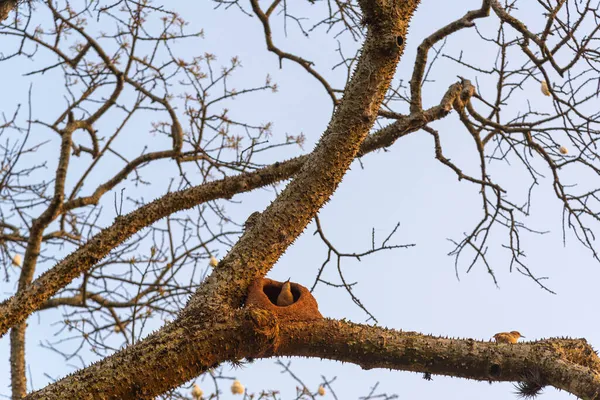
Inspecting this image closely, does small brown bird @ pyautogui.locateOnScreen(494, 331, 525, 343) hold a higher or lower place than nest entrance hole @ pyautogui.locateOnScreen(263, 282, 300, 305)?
higher

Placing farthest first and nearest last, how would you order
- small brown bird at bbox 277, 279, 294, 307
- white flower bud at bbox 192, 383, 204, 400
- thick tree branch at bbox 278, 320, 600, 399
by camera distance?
1. white flower bud at bbox 192, 383, 204, 400
2. small brown bird at bbox 277, 279, 294, 307
3. thick tree branch at bbox 278, 320, 600, 399

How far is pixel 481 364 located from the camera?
191 centimetres

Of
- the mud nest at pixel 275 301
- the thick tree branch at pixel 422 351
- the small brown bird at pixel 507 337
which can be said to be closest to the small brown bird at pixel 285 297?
the mud nest at pixel 275 301

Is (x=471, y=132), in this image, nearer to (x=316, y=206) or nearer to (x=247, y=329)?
(x=316, y=206)

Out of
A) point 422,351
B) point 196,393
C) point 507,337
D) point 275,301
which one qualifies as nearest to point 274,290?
point 275,301

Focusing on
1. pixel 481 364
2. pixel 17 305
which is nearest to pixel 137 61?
pixel 17 305

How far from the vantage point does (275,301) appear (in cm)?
212

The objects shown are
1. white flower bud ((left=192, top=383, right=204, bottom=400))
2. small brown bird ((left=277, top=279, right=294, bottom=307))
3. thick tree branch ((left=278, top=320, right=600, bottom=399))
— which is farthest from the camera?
white flower bud ((left=192, top=383, right=204, bottom=400))

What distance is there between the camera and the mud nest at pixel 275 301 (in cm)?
199

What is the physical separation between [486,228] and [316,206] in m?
2.53

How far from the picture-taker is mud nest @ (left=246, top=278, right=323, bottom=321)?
6.53 feet

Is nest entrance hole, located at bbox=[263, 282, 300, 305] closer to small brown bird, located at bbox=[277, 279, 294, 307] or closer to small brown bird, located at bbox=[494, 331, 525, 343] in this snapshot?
small brown bird, located at bbox=[277, 279, 294, 307]

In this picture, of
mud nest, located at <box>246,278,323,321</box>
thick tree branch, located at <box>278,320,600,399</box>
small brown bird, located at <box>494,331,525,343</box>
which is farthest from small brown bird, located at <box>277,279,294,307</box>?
small brown bird, located at <box>494,331,525,343</box>

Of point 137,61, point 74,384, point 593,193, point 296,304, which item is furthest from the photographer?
point 137,61
